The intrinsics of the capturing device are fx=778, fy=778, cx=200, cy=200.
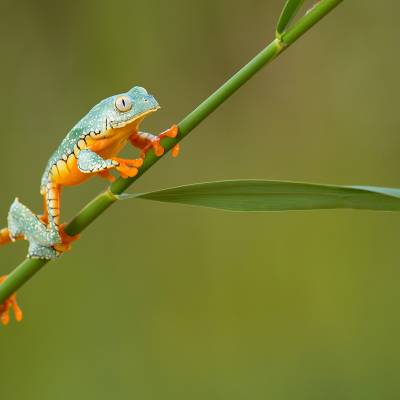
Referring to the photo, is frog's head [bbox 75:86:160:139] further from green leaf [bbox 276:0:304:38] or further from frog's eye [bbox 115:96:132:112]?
green leaf [bbox 276:0:304:38]

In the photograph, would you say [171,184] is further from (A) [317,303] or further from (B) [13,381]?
(B) [13,381]

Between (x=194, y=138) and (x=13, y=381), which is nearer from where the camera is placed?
(x=13, y=381)

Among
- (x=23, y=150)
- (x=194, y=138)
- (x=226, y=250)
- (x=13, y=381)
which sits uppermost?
(x=194, y=138)

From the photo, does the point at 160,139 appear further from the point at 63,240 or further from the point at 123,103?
the point at 63,240

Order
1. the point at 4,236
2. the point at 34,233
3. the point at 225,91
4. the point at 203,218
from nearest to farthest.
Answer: the point at 225,91
the point at 34,233
the point at 4,236
the point at 203,218

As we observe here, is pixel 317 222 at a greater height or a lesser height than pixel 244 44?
lesser

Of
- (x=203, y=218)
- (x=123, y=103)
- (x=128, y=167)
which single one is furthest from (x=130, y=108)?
(x=203, y=218)

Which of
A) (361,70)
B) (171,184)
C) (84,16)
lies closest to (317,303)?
(171,184)
